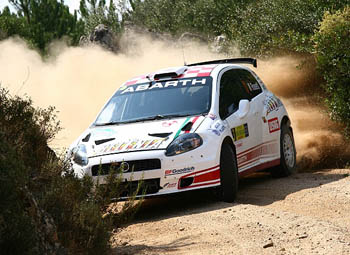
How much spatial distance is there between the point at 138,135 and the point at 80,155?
712 mm

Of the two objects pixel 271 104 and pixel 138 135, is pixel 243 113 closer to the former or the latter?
pixel 271 104

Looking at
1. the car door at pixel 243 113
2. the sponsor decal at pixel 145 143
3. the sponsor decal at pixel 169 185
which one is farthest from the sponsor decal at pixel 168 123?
the sponsor decal at pixel 169 185

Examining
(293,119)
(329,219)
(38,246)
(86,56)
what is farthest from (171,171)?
(86,56)

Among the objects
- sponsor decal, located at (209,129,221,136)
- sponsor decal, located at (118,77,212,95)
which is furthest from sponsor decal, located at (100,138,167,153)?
sponsor decal, located at (118,77,212,95)

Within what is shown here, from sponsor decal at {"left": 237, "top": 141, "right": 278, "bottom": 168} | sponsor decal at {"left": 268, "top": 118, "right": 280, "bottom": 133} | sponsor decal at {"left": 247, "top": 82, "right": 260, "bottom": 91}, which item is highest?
sponsor decal at {"left": 247, "top": 82, "right": 260, "bottom": 91}

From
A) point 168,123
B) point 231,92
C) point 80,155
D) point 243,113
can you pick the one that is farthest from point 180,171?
point 231,92

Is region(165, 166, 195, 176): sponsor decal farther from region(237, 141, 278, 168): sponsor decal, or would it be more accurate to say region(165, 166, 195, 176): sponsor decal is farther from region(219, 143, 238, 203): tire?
region(237, 141, 278, 168): sponsor decal

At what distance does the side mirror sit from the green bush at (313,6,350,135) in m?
4.44

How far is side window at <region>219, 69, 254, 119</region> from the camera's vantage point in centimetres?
977

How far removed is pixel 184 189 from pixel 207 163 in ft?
1.29

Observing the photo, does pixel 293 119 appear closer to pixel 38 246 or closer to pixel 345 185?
Result: pixel 345 185

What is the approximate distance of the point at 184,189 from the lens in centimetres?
875

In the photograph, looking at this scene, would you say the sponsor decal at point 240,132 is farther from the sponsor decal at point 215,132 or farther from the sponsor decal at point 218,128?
the sponsor decal at point 215,132

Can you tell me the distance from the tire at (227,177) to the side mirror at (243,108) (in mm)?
885
